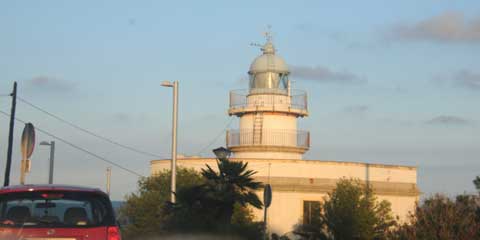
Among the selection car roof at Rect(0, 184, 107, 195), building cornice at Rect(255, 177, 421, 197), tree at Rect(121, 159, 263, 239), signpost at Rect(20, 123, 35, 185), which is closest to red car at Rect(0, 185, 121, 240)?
car roof at Rect(0, 184, 107, 195)

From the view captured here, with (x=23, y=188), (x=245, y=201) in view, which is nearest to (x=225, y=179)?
(x=245, y=201)

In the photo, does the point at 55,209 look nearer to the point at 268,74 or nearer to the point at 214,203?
the point at 214,203

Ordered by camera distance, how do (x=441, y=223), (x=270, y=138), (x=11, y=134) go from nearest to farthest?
1. (x=441, y=223)
2. (x=11, y=134)
3. (x=270, y=138)

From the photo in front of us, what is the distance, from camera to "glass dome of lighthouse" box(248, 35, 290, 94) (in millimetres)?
49219

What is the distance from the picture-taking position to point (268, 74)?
4906 cm

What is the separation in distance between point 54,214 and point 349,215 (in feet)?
122

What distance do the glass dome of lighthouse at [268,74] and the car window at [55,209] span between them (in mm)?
36640

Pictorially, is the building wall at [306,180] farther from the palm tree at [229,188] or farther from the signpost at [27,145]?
the palm tree at [229,188]

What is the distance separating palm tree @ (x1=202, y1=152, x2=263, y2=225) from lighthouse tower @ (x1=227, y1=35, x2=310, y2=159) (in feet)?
66.3

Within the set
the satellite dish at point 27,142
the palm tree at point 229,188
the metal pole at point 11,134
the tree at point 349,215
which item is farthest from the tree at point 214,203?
the tree at point 349,215

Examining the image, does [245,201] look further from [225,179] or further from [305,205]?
[305,205]

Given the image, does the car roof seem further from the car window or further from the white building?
the white building

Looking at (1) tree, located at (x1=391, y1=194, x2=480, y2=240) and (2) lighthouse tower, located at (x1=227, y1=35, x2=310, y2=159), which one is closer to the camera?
(1) tree, located at (x1=391, y1=194, x2=480, y2=240)

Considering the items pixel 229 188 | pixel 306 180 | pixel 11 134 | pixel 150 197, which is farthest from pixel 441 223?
pixel 306 180
